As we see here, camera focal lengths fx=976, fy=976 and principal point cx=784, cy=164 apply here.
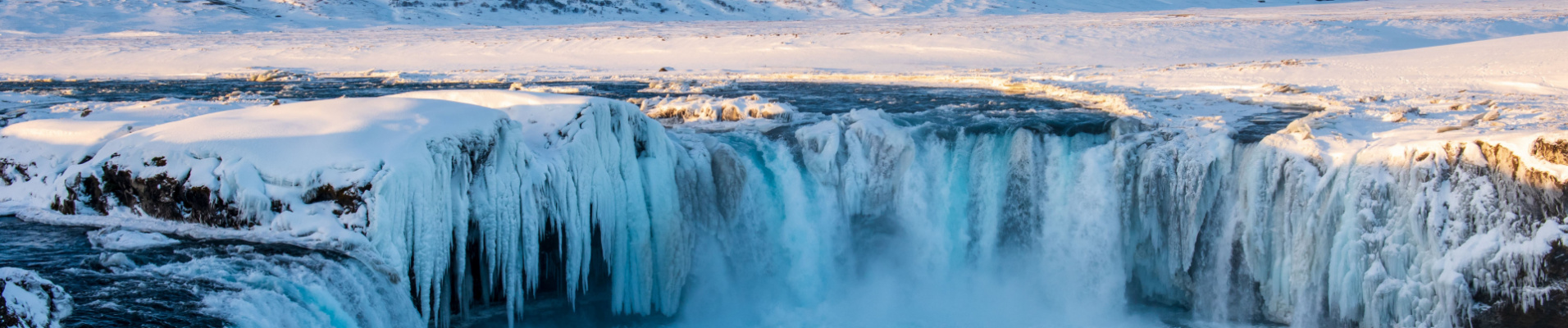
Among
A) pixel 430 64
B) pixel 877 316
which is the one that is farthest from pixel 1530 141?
pixel 430 64

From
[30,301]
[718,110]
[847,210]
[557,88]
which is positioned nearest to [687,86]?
[557,88]

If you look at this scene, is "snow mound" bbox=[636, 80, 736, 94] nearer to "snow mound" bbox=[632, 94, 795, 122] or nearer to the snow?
the snow

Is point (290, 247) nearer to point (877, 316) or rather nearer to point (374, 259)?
point (374, 259)

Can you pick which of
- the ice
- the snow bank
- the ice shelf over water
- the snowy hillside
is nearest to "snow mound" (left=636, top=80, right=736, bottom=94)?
the ice

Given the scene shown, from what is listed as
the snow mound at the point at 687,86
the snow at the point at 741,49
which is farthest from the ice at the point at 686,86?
the snow at the point at 741,49

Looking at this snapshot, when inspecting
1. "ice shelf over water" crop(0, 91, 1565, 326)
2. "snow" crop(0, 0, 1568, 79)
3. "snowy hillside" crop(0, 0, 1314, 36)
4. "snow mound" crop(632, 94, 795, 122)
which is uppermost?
"snowy hillside" crop(0, 0, 1314, 36)

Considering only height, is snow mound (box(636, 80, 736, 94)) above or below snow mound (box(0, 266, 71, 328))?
above
